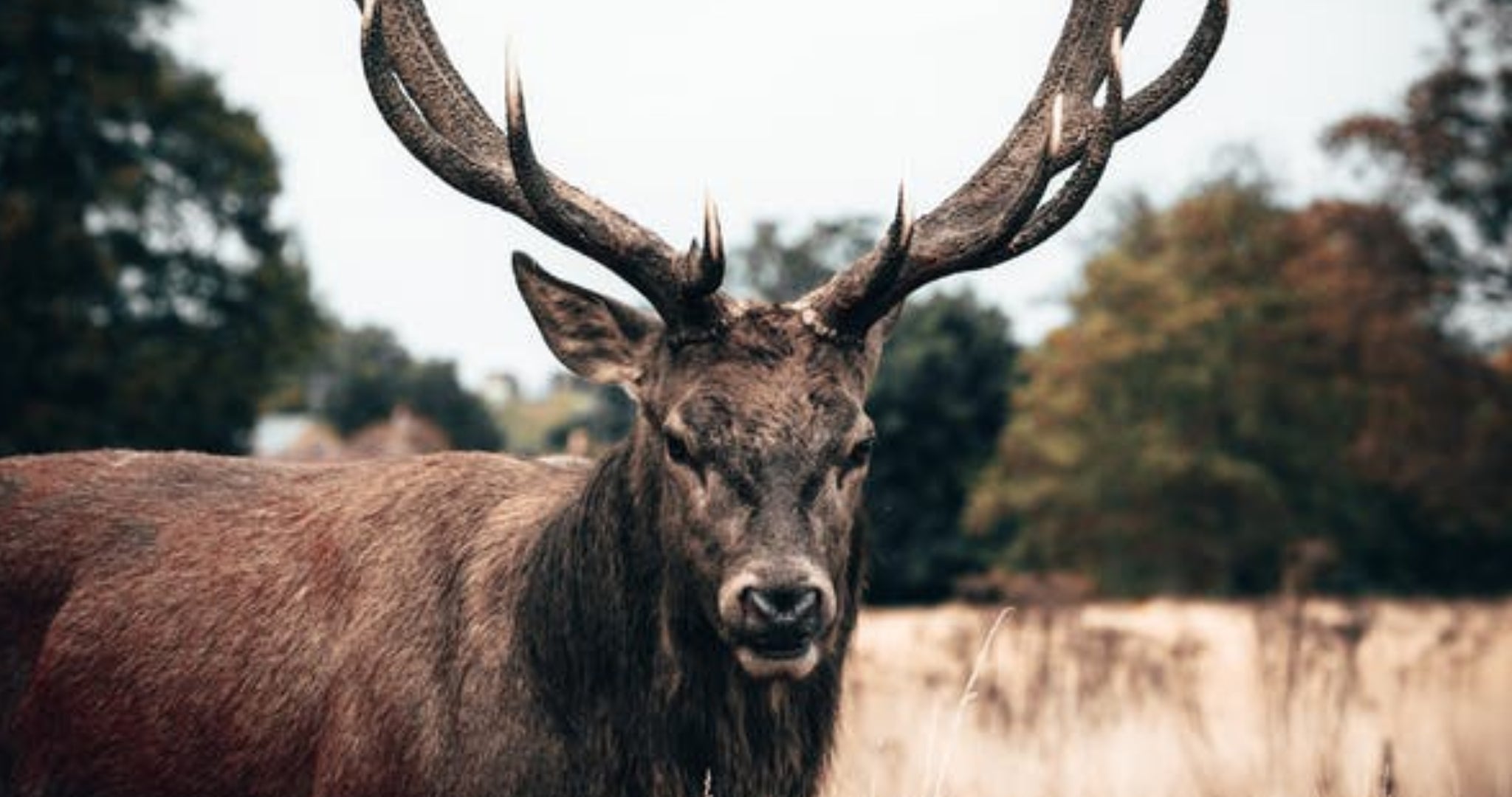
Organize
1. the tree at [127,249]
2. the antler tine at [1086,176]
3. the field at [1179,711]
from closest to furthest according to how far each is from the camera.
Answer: the antler tine at [1086,176] < the field at [1179,711] < the tree at [127,249]

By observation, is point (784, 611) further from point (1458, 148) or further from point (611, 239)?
point (1458, 148)

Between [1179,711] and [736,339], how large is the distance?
5.50 m

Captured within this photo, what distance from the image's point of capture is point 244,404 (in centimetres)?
3297

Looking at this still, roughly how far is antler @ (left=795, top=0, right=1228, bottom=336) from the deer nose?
1033 mm

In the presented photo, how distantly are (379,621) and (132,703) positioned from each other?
0.90 meters

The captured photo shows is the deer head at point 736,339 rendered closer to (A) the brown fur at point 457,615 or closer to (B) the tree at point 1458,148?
(A) the brown fur at point 457,615

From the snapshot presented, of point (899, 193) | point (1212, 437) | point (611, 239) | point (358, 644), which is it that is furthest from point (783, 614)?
point (1212, 437)

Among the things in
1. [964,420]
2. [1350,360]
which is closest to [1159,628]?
[1350,360]

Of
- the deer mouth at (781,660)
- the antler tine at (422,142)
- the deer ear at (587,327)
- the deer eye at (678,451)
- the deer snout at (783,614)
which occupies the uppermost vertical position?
the antler tine at (422,142)

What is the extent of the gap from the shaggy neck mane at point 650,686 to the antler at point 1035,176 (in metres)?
0.85

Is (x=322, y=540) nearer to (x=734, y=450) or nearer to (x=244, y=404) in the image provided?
(x=734, y=450)

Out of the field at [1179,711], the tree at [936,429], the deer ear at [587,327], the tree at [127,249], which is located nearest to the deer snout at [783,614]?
the field at [1179,711]

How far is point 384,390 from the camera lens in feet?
204

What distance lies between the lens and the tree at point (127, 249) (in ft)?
96.7
